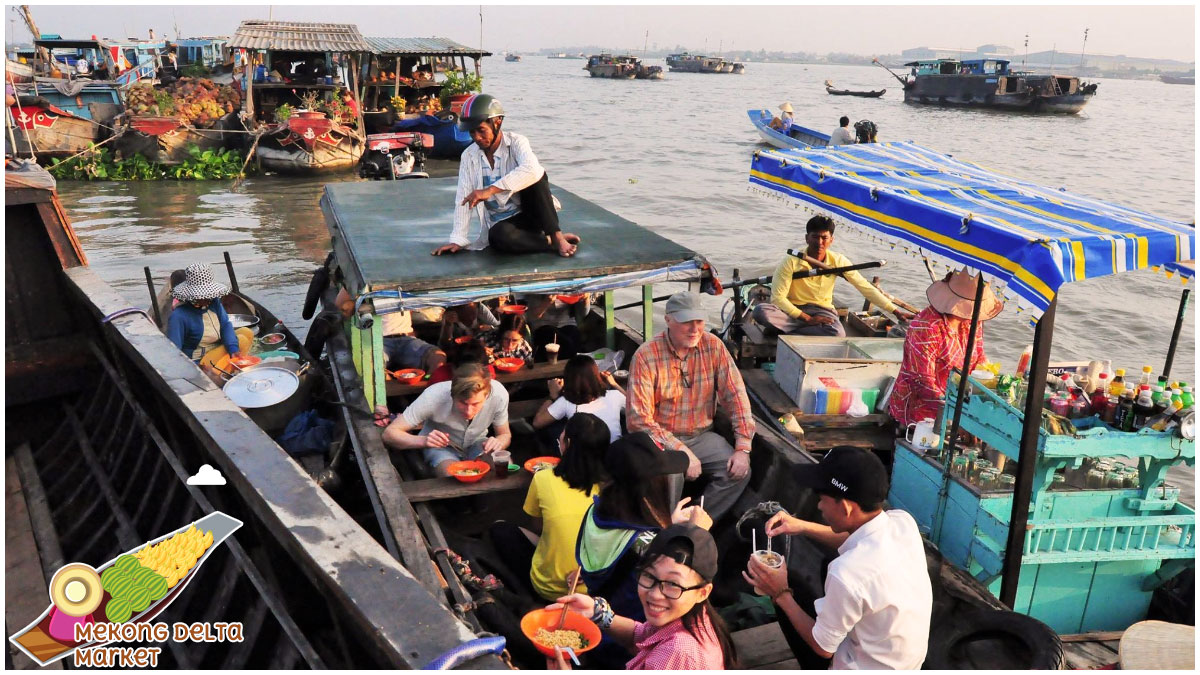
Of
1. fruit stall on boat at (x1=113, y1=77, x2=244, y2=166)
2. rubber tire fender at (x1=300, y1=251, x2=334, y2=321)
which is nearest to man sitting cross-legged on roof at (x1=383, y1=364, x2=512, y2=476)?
rubber tire fender at (x1=300, y1=251, x2=334, y2=321)

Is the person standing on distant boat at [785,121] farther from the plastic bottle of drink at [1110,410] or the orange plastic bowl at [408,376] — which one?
the plastic bottle of drink at [1110,410]

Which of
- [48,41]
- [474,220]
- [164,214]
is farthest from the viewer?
[48,41]

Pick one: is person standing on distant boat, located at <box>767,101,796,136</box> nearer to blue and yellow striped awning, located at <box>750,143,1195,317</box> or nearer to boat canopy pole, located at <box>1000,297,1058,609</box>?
blue and yellow striped awning, located at <box>750,143,1195,317</box>

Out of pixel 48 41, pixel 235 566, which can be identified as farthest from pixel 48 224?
pixel 48 41

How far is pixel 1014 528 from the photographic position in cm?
430

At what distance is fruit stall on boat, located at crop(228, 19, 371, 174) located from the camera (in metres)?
22.6

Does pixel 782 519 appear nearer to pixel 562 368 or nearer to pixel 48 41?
pixel 562 368

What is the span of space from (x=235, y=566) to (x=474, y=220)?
3.64 meters

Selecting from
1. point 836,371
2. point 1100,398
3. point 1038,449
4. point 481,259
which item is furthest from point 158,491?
point 1100,398

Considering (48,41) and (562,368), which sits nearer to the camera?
(562,368)

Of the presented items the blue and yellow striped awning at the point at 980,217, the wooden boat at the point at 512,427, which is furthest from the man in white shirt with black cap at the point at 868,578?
the blue and yellow striped awning at the point at 980,217

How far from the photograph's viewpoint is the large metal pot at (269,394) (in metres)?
6.09

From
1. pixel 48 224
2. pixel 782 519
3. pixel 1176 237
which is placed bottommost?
pixel 782 519

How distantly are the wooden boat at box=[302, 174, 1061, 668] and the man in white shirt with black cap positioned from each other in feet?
2.69
